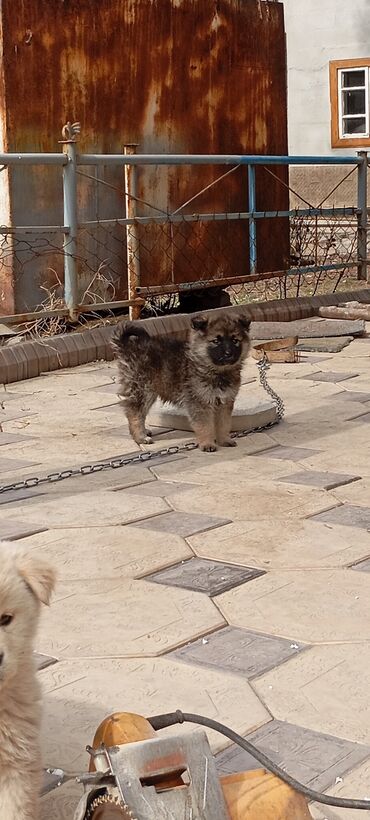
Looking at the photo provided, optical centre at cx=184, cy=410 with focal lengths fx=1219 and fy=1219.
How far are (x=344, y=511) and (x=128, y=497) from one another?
100 centimetres

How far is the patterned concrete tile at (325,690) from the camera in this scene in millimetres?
3240

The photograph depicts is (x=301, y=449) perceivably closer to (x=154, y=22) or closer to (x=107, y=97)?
(x=107, y=97)

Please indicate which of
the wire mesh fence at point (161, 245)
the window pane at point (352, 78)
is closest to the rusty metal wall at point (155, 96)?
the wire mesh fence at point (161, 245)

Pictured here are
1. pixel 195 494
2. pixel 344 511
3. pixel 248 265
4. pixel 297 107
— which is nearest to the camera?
pixel 344 511

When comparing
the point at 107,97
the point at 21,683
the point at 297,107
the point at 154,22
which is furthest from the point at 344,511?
the point at 297,107

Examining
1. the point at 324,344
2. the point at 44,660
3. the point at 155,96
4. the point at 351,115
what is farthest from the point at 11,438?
the point at 351,115

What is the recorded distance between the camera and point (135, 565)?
458 centimetres

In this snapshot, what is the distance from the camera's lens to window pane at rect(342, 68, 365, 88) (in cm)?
1994

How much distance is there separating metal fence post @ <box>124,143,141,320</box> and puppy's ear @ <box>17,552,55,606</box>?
7501 mm

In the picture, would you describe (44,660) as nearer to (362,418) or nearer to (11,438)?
(11,438)

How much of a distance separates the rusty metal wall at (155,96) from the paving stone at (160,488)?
4102 mm

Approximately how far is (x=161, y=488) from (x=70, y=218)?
4.06 meters

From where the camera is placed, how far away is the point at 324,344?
10.3 metres

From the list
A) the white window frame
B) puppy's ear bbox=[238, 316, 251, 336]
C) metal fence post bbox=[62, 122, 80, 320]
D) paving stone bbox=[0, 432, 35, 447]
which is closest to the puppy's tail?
puppy's ear bbox=[238, 316, 251, 336]
